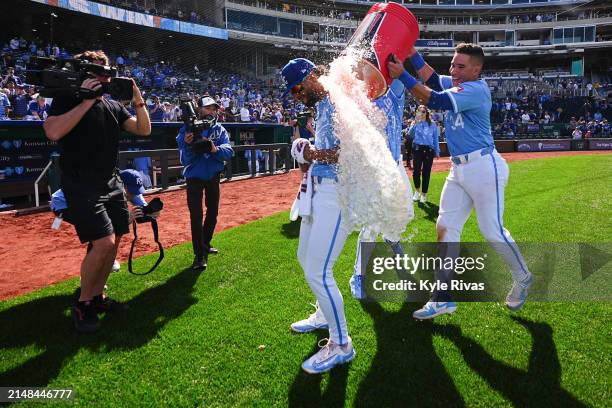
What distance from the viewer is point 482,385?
2.65 m

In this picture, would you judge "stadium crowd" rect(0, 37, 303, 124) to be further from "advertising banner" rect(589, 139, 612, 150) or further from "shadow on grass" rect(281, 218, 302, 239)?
"advertising banner" rect(589, 139, 612, 150)

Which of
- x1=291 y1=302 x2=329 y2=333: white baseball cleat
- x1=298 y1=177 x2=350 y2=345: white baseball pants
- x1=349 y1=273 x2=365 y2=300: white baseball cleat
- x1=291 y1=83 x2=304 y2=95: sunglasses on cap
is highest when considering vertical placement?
x1=291 y1=83 x2=304 y2=95: sunglasses on cap

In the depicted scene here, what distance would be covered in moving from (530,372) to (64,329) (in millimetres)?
3716

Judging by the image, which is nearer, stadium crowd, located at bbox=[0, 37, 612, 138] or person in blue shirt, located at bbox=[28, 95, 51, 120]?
person in blue shirt, located at bbox=[28, 95, 51, 120]

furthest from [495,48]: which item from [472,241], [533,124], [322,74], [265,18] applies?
[322,74]

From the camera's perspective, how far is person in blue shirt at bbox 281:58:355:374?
2598 mm

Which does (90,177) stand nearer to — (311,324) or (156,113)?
(311,324)

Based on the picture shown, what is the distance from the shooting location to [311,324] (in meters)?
3.41

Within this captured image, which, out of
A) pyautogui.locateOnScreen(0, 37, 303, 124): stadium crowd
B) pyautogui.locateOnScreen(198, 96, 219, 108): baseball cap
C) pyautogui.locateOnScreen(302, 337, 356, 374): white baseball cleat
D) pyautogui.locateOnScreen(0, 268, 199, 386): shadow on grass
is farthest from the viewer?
pyautogui.locateOnScreen(0, 37, 303, 124): stadium crowd

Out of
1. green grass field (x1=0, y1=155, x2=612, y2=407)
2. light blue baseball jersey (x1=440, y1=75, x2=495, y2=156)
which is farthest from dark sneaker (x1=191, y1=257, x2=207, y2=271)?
light blue baseball jersey (x1=440, y1=75, x2=495, y2=156)

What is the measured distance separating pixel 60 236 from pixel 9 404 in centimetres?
493

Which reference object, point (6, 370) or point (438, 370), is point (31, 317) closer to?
point (6, 370)

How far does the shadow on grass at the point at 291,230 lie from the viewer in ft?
21.3

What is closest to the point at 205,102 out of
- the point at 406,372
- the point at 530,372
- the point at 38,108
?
the point at 406,372
